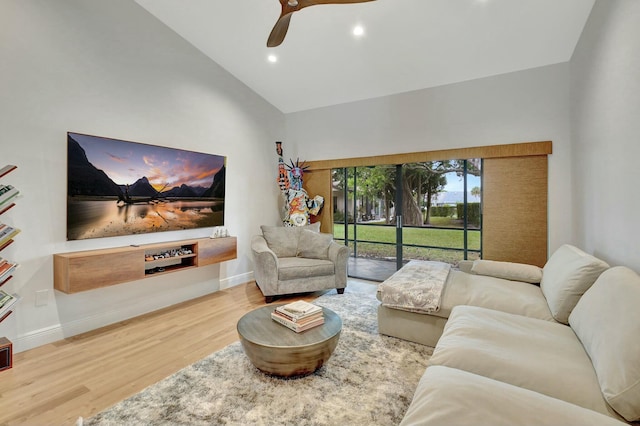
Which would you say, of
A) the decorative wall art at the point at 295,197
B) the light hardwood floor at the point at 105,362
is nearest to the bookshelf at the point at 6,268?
the light hardwood floor at the point at 105,362

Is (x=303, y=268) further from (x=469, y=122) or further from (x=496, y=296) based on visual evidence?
(x=469, y=122)

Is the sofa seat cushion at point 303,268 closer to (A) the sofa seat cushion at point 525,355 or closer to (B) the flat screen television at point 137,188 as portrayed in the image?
(B) the flat screen television at point 137,188

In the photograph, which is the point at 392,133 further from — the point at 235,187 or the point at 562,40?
the point at 235,187

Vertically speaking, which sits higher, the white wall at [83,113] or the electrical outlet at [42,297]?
the white wall at [83,113]

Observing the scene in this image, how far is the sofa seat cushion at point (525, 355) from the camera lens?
1.28 m

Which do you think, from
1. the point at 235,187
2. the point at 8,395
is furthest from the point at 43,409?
the point at 235,187

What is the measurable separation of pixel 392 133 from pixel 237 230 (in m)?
2.79

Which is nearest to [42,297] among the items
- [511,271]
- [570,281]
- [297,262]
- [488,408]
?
[297,262]

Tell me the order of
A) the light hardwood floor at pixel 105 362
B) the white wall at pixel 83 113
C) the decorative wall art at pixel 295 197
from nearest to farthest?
the light hardwood floor at pixel 105 362
the white wall at pixel 83 113
the decorative wall art at pixel 295 197

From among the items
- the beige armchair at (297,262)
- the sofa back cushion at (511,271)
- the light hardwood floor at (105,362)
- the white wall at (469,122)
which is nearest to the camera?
the light hardwood floor at (105,362)

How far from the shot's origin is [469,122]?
3967 mm

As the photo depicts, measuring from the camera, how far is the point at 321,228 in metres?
5.25

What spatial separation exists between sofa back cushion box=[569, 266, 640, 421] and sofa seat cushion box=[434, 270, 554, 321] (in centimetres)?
39

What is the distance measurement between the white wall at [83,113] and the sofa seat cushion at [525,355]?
128 inches
